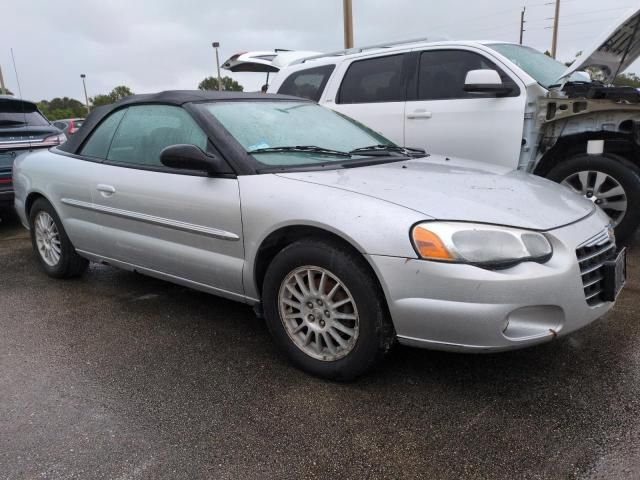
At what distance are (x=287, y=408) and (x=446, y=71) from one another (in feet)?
12.4

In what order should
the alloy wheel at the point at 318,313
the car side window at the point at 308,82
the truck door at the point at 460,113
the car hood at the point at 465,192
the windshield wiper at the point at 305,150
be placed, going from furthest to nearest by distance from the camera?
the car side window at the point at 308,82
the truck door at the point at 460,113
the windshield wiper at the point at 305,150
the alloy wheel at the point at 318,313
the car hood at the point at 465,192

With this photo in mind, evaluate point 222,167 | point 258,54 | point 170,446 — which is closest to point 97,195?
point 222,167

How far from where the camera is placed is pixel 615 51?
15.5 feet

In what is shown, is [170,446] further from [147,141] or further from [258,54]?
[258,54]

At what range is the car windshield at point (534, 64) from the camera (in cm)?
499

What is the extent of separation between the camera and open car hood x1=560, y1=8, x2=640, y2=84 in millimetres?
4328

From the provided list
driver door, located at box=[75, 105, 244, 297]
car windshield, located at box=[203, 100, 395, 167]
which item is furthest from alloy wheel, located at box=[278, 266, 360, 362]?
car windshield, located at box=[203, 100, 395, 167]

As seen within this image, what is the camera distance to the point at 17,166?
185 inches

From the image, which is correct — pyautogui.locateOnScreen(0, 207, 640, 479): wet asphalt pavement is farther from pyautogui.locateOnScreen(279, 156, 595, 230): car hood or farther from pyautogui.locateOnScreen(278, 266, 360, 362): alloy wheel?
pyautogui.locateOnScreen(279, 156, 595, 230): car hood

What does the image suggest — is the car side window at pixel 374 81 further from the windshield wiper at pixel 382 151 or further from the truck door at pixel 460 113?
the windshield wiper at pixel 382 151

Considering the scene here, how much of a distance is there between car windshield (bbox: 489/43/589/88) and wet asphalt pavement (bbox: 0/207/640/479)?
7.81 ft

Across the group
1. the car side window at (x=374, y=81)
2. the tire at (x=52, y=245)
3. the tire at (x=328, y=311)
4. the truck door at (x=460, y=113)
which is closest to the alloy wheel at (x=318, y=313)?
the tire at (x=328, y=311)

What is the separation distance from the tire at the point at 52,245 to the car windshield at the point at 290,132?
179 centimetres

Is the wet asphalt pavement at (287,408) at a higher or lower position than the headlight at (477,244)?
lower
